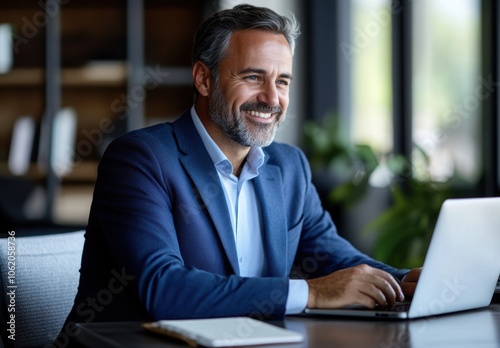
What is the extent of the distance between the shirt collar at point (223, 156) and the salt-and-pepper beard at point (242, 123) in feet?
0.12

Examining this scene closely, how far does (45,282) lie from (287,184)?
0.68 m

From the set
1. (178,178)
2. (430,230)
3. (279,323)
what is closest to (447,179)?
(430,230)

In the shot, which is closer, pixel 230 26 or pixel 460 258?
pixel 460 258

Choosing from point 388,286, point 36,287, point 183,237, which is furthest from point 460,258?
point 36,287

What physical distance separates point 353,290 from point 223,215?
44 cm

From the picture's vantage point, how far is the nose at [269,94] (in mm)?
2201

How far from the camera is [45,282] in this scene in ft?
7.17

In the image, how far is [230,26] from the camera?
7.34 ft

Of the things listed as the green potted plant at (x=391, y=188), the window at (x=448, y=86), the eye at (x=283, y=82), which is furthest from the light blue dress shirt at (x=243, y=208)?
the window at (x=448, y=86)

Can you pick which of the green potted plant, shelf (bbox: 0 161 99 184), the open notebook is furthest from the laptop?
shelf (bbox: 0 161 99 184)

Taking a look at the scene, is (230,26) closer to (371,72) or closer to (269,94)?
(269,94)

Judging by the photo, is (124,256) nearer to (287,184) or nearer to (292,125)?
(287,184)

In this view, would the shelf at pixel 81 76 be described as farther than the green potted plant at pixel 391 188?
Yes

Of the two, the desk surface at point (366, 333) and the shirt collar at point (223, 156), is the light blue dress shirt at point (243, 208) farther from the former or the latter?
the desk surface at point (366, 333)
